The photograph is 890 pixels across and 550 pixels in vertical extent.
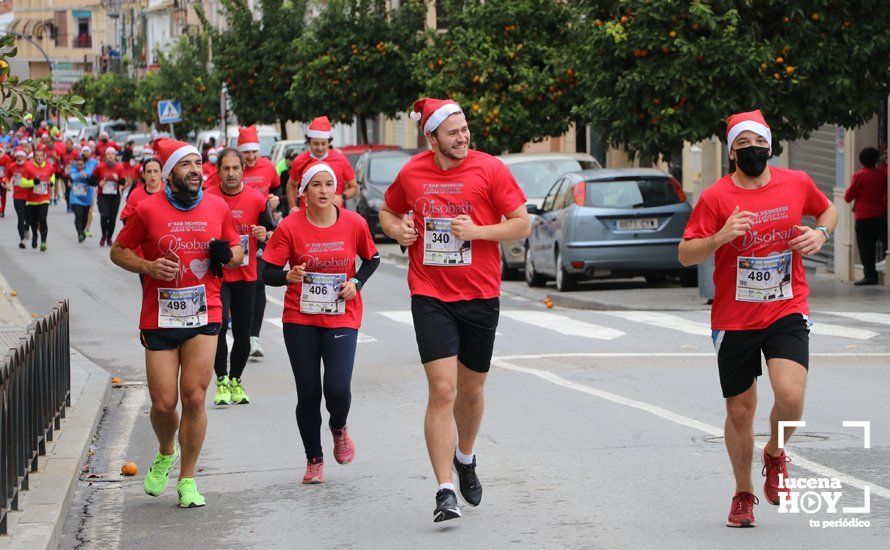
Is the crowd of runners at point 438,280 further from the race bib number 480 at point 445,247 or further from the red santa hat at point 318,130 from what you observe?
the red santa hat at point 318,130

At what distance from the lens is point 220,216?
28.7 feet

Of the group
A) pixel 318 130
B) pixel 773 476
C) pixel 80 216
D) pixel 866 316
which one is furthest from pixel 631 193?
pixel 80 216

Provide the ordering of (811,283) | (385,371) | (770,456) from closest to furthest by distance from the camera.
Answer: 1. (770,456)
2. (385,371)
3. (811,283)

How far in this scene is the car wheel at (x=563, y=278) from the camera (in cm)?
2220

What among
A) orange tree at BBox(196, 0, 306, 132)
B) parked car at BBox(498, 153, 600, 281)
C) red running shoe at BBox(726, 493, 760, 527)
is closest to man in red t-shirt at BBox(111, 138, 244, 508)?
red running shoe at BBox(726, 493, 760, 527)

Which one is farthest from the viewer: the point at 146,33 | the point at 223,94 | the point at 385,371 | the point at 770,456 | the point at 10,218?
the point at 146,33

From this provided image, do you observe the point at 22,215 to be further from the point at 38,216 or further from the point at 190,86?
the point at 190,86

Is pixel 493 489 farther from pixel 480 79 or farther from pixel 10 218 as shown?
pixel 10 218

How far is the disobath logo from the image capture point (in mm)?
7551

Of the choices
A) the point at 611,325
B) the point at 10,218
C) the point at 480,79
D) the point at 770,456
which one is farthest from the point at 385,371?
the point at 10,218

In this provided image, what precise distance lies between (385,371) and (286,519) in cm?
615

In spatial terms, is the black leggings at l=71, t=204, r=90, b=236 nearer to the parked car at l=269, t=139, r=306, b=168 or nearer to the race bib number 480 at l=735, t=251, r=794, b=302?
the parked car at l=269, t=139, r=306, b=168

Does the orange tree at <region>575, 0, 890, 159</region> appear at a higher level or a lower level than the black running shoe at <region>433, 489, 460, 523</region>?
higher

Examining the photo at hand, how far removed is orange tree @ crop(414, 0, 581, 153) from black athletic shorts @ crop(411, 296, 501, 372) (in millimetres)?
23055
